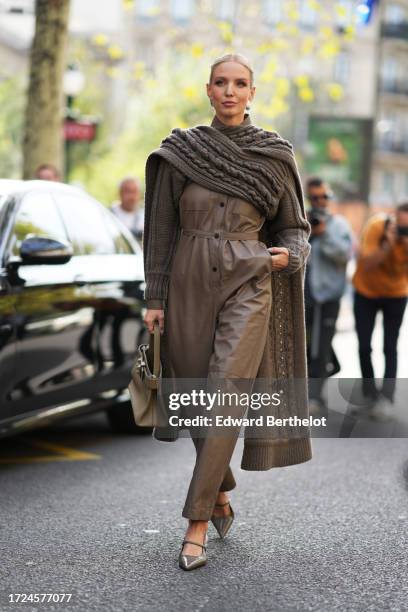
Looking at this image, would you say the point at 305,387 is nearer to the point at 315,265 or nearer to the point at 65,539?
the point at 65,539

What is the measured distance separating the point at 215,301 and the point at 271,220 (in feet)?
1.50

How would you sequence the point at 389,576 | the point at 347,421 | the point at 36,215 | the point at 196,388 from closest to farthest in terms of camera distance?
the point at 389,576 < the point at 196,388 < the point at 36,215 < the point at 347,421

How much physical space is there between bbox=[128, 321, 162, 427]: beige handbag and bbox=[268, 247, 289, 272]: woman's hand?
552mm

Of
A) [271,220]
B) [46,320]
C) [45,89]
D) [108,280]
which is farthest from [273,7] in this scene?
[271,220]

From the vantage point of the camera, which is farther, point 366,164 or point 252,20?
point 252,20

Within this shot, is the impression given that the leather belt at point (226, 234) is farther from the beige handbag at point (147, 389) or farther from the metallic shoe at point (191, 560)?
the metallic shoe at point (191, 560)

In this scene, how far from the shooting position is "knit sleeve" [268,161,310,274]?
4.86 meters

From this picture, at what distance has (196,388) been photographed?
4.83 meters

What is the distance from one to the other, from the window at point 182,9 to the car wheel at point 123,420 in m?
Answer: 67.7

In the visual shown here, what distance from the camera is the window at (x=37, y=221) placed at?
253 inches

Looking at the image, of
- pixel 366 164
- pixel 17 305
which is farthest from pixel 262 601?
pixel 366 164

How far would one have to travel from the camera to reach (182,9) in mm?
73938

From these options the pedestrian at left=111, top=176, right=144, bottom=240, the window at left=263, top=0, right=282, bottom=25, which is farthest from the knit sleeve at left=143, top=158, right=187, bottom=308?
the window at left=263, top=0, right=282, bottom=25

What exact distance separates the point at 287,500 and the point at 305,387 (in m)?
1.12
